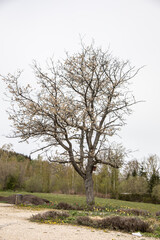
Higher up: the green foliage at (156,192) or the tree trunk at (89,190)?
the tree trunk at (89,190)

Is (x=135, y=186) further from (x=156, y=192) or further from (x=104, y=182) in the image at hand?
(x=104, y=182)

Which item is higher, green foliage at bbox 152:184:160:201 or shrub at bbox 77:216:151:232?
shrub at bbox 77:216:151:232

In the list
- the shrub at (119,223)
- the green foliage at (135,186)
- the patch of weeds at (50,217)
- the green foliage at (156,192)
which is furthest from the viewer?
the green foliage at (135,186)

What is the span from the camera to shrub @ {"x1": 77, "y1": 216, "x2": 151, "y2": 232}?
715 centimetres

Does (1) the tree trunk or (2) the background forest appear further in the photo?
(2) the background forest

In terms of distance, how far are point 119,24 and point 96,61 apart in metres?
2.90

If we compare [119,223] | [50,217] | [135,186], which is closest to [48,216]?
[50,217]

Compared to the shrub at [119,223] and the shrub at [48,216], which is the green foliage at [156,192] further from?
the shrub at [119,223]

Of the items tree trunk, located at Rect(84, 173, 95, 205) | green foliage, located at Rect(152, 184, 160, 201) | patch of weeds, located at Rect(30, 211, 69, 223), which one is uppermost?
tree trunk, located at Rect(84, 173, 95, 205)

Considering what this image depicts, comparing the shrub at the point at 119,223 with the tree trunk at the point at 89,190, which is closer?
the shrub at the point at 119,223

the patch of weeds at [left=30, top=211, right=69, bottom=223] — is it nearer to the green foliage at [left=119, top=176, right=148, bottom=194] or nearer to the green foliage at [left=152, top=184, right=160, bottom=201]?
the green foliage at [left=152, top=184, right=160, bottom=201]

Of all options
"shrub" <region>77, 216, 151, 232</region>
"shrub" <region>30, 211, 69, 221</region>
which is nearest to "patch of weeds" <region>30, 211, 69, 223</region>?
"shrub" <region>30, 211, 69, 221</region>

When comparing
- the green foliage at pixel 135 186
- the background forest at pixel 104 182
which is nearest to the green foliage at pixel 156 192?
the background forest at pixel 104 182

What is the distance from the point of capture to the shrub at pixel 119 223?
7.15 meters
